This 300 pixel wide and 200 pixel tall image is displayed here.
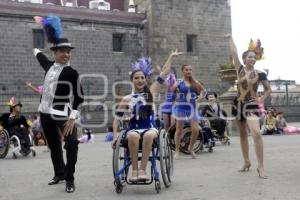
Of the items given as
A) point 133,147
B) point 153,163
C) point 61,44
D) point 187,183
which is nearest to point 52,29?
point 61,44

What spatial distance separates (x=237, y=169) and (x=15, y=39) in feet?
76.9

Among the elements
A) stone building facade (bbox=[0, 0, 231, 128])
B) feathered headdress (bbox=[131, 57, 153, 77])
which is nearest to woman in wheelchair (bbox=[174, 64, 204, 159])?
feathered headdress (bbox=[131, 57, 153, 77])

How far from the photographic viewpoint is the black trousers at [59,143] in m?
5.54

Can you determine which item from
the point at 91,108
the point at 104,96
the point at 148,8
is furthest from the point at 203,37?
the point at 91,108

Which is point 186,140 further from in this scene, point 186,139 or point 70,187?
point 70,187

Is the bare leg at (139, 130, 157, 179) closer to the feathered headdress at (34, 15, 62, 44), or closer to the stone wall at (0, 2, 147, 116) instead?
the feathered headdress at (34, 15, 62, 44)

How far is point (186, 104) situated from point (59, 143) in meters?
3.30

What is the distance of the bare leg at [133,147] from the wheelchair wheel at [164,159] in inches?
10.2

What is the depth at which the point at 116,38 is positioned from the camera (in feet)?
104

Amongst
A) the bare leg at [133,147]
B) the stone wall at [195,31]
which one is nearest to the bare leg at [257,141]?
the bare leg at [133,147]

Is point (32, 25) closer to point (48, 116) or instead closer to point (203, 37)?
point (203, 37)

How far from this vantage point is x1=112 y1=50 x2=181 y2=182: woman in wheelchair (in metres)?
5.15

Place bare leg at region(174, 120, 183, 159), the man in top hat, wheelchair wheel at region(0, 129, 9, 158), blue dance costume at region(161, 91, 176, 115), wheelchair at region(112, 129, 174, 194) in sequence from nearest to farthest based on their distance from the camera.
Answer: wheelchair at region(112, 129, 174, 194), the man in top hat, bare leg at region(174, 120, 183, 159), blue dance costume at region(161, 91, 176, 115), wheelchair wheel at region(0, 129, 9, 158)

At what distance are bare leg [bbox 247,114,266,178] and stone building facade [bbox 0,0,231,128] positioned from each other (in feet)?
67.5
